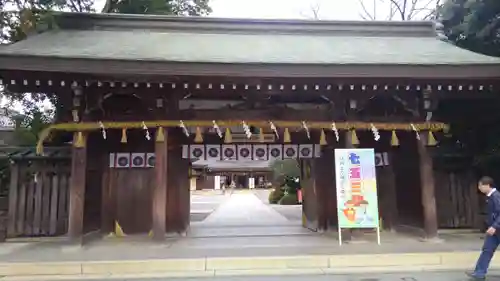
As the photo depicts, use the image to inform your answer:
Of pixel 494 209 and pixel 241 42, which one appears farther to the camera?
pixel 241 42

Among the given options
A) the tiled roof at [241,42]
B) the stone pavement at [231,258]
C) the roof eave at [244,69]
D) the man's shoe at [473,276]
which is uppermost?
the tiled roof at [241,42]

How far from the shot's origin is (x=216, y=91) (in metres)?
8.88

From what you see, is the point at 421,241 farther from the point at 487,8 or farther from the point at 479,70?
the point at 487,8

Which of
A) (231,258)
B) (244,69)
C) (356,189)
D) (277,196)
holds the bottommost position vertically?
(277,196)

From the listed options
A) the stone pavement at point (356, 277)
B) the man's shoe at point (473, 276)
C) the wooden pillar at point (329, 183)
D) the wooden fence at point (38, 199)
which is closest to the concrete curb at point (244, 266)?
the stone pavement at point (356, 277)

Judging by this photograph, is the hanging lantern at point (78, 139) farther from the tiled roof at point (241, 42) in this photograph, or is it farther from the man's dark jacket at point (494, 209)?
the man's dark jacket at point (494, 209)

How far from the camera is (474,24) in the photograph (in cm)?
1052

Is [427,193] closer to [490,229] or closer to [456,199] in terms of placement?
[456,199]

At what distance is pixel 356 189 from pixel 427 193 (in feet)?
5.94

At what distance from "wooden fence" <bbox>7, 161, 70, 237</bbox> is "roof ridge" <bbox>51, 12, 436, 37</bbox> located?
451 centimetres

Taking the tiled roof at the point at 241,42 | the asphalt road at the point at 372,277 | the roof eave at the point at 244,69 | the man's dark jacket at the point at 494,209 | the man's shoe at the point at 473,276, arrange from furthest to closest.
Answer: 1. the tiled roof at the point at 241,42
2. the roof eave at the point at 244,69
3. the asphalt road at the point at 372,277
4. the man's shoe at the point at 473,276
5. the man's dark jacket at the point at 494,209

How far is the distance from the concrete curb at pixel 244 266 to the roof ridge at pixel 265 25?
24.1ft

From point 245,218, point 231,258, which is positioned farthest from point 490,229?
point 245,218

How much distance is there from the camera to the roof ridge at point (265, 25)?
38.2 ft
